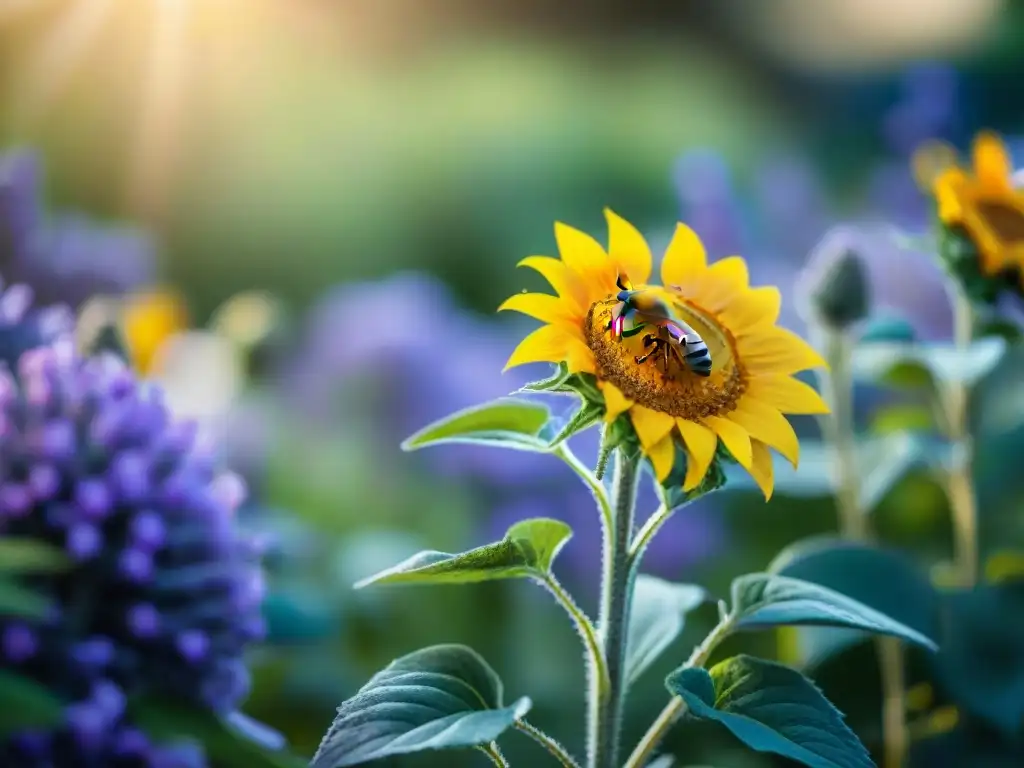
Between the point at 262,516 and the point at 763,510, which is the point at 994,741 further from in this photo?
the point at 262,516

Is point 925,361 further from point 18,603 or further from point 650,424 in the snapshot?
point 18,603

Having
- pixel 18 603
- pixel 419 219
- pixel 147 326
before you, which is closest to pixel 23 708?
pixel 18 603

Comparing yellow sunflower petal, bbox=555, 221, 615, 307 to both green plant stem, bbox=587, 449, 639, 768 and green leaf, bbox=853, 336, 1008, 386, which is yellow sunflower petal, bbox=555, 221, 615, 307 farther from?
green leaf, bbox=853, 336, 1008, 386

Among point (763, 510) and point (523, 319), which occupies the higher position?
point (523, 319)

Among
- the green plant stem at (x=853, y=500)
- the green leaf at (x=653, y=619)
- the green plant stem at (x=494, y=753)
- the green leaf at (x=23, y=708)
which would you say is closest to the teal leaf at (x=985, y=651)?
the green plant stem at (x=853, y=500)

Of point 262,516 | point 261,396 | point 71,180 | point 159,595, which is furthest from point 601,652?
point 71,180

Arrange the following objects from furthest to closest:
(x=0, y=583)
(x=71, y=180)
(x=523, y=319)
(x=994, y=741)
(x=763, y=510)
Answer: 1. (x=71, y=180)
2. (x=523, y=319)
3. (x=763, y=510)
4. (x=994, y=741)
5. (x=0, y=583)

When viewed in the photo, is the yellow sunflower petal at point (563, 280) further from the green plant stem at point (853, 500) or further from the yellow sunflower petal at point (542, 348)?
the green plant stem at point (853, 500)
